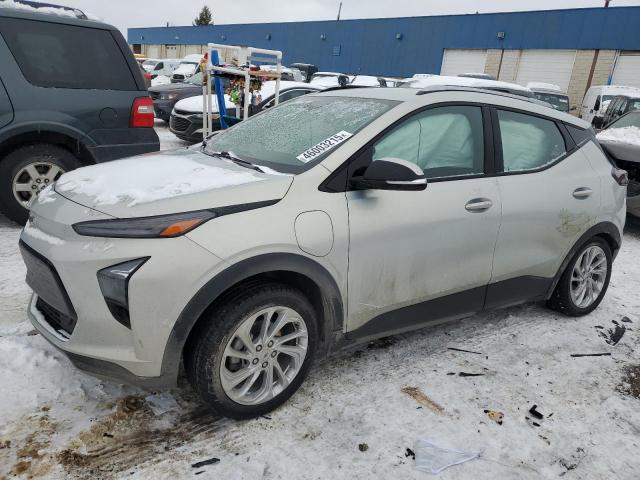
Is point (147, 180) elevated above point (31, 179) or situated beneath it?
elevated above

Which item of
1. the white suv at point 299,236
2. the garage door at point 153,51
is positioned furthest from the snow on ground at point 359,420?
the garage door at point 153,51

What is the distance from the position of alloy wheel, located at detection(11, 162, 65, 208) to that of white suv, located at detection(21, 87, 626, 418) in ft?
6.96

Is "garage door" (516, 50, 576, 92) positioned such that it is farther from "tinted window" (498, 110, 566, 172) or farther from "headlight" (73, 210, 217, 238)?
"headlight" (73, 210, 217, 238)

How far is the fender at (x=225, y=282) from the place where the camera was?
2.09m

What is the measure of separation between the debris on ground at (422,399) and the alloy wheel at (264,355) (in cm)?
69

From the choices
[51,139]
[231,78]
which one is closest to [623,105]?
[231,78]

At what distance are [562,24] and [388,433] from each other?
2784 cm

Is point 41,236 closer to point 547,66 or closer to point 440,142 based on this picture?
point 440,142

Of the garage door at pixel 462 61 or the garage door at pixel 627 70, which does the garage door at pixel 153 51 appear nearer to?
the garage door at pixel 462 61

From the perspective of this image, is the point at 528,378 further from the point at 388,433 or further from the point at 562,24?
the point at 562,24

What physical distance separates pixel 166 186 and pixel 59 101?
2868 millimetres

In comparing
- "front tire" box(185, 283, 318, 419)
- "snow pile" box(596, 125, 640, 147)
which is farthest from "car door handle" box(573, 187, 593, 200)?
"snow pile" box(596, 125, 640, 147)

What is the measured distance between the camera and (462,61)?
29.1 m

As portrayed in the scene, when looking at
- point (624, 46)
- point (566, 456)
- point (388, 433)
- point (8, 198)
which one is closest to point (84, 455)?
point (388, 433)
